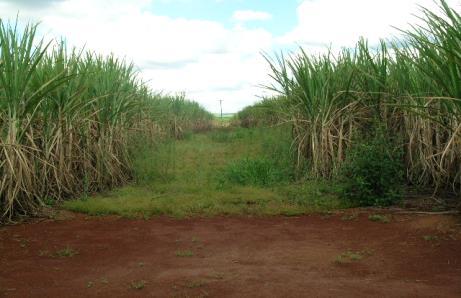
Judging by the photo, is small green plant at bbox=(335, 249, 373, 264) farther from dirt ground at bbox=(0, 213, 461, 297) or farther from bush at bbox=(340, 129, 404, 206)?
bush at bbox=(340, 129, 404, 206)

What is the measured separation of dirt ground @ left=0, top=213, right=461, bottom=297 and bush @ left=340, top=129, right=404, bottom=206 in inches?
18.3

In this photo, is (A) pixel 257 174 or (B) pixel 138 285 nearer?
(B) pixel 138 285

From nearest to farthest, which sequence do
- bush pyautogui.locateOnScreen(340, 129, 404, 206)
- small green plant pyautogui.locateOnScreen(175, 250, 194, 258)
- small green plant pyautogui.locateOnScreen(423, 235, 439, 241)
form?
small green plant pyautogui.locateOnScreen(175, 250, 194, 258) → small green plant pyautogui.locateOnScreen(423, 235, 439, 241) → bush pyautogui.locateOnScreen(340, 129, 404, 206)

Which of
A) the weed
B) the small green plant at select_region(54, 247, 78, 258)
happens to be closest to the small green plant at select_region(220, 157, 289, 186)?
the small green plant at select_region(54, 247, 78, 258)

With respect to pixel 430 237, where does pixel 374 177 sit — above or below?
above

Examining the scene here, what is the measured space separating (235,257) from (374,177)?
2542 mm

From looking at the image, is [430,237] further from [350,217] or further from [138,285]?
[138,285]

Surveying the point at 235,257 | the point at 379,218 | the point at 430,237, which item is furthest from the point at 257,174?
the point at 235,257

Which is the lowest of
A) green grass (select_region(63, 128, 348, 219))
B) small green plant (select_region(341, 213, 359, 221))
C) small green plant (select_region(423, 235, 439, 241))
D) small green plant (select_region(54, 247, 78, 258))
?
small green plant (select_region(423, 235, 439, 241))

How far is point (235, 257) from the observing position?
426cm

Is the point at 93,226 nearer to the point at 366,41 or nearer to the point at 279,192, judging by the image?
the point at 279,192

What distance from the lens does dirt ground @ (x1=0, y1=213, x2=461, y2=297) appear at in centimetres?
346

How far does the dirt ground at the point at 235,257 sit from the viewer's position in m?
3.46

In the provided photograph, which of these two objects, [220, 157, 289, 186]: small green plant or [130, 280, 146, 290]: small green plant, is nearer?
[130, 280, 146, 290]: small green plant
